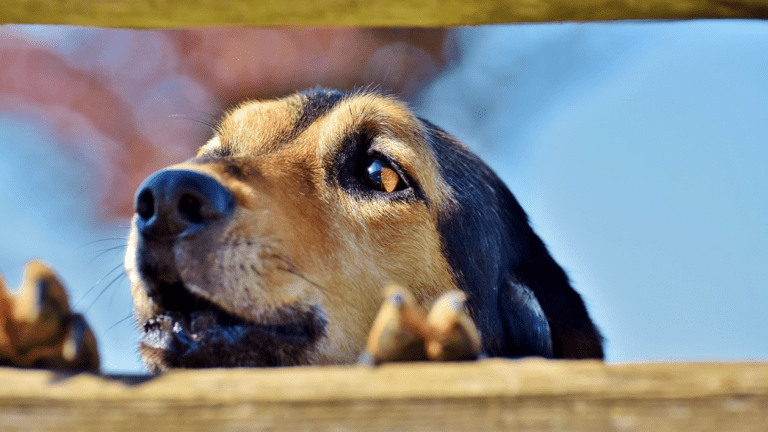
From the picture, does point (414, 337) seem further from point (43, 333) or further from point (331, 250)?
point (331, 250)

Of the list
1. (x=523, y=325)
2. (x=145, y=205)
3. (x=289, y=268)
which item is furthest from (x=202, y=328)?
(x=523, y=325)

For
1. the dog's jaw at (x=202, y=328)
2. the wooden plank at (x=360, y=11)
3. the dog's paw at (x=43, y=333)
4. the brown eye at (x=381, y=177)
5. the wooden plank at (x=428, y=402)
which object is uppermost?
the wooden plank at (x=360, y=11)

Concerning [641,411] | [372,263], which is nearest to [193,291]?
[372,263]

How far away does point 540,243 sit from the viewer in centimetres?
387

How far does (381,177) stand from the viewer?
3.21 metres

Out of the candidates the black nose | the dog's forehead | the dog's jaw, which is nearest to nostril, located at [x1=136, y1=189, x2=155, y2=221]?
the black nose

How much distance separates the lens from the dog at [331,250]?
2.26 metres

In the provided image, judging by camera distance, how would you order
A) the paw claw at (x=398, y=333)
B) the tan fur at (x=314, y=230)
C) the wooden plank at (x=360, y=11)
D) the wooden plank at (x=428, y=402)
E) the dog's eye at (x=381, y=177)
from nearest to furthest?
1. the wooden plank at (x=428, y=402)
2. the paw claw at (x=398, y=333)
3. the wooden plank at (x=360, y=11)
4. the tan fur at (x=314, y=230)
5. the dog's eye at (x=381, y=177)

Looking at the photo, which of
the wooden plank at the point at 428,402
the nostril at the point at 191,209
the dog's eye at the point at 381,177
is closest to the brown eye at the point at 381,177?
A: the dog's eye at the point at 381,177

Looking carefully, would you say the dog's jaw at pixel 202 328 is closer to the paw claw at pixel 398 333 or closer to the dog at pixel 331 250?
the dog at pixel 331 250

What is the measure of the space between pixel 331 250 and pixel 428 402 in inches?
64.3

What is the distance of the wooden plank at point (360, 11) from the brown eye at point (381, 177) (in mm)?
983

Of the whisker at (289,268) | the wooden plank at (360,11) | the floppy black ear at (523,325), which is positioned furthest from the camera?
the floppy black ear at (523,325)

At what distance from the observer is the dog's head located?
2283mm
